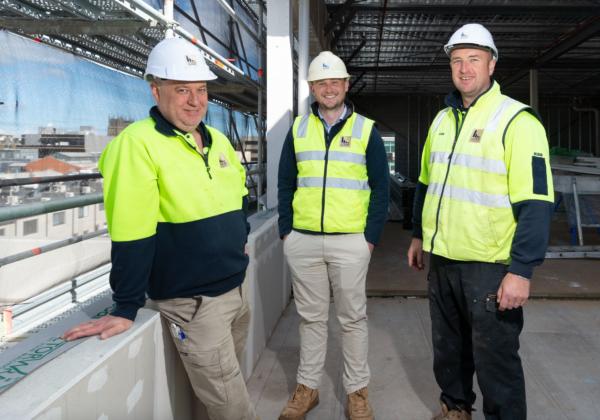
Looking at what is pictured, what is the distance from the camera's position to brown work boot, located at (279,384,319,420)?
116 inches

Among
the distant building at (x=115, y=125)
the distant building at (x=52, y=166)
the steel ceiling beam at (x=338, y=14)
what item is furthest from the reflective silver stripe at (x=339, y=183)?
the steel ceiling beam at (x=338, y=14)

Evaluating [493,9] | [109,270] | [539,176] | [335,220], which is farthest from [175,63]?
[493,9]

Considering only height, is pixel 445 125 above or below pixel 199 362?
above

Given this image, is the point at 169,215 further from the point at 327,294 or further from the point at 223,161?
the point at 327,294

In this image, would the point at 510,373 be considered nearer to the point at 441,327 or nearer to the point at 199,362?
Result: the point at 441,327

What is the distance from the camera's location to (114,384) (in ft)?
5.64

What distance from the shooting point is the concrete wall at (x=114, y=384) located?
4.57 ft

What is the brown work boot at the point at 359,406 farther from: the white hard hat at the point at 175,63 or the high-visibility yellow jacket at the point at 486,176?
the white hard hat at the point at 175,63

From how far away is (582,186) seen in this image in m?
7.81

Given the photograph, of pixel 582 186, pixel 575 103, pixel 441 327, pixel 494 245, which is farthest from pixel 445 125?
pixel 575 103

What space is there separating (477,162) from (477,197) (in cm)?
16

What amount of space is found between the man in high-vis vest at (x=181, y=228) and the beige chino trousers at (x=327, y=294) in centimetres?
83

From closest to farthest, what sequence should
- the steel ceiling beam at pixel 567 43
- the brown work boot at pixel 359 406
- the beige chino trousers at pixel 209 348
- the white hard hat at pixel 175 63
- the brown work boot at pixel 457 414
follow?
the white hard hat at pixel 175 63, the beige chino trousers at pixel 209 348, the brown work boot at pixel 457 414, the brown work boot at pixel 359 406, the steel ceiling beam at pixel 567 43

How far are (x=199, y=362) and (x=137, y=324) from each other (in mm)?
297
